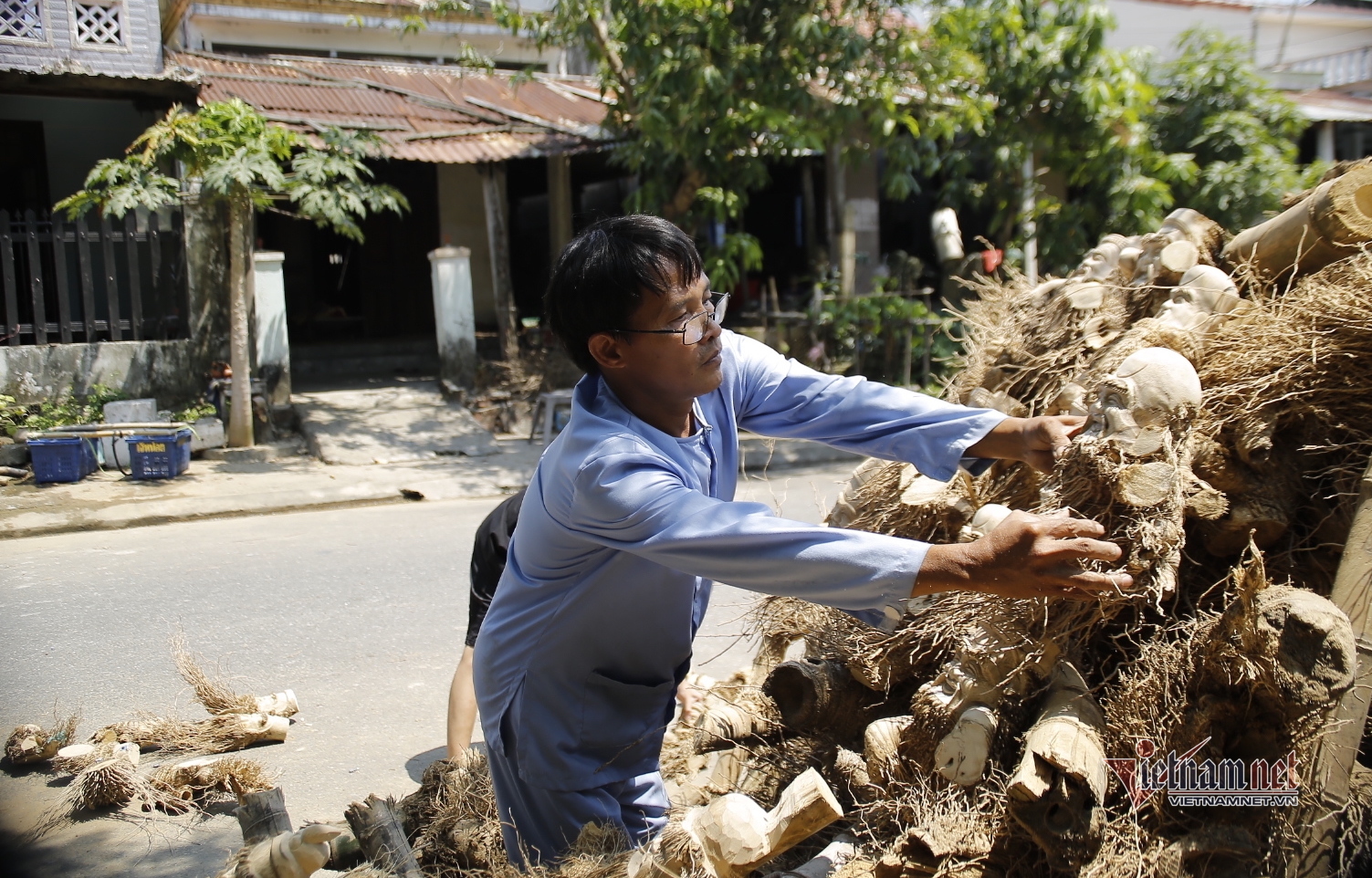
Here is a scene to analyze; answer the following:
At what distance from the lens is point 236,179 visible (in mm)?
8117

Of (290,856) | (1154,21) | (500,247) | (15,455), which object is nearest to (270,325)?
(15,455)

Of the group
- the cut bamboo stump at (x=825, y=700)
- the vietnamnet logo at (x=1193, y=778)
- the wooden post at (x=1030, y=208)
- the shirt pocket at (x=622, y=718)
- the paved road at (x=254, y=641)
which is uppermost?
the wooden post at (x=1030, y=208)

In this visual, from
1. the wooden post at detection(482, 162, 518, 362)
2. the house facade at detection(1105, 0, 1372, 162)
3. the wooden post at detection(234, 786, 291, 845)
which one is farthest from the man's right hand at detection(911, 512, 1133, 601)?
the house facade at detection(1105, 0, 1372, 162)

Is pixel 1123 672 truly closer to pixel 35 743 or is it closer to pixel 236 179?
pixel 35 743

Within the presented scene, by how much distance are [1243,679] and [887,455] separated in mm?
771

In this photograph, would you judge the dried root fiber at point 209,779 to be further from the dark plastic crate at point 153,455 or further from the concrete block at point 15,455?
the concrete block at point 15,455

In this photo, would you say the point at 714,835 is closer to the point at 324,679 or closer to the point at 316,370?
the point at 324,679

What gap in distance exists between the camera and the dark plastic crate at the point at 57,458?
7.64 meters

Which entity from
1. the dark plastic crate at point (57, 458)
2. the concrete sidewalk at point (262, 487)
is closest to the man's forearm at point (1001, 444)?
the concrete sidewalk at point (262, 487)

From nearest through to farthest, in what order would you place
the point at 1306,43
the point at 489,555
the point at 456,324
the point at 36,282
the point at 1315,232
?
the point at 1315,232
the point at 489,555
the point at 36,282
the point at 456,324
the point at 1306,43

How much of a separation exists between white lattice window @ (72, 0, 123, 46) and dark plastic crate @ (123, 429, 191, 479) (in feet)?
12.2

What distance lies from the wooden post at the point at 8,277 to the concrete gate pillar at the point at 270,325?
1945 mm

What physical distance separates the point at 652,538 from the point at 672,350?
0.37m

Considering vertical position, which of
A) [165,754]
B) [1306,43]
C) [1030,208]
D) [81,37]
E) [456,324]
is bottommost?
[165,754]
